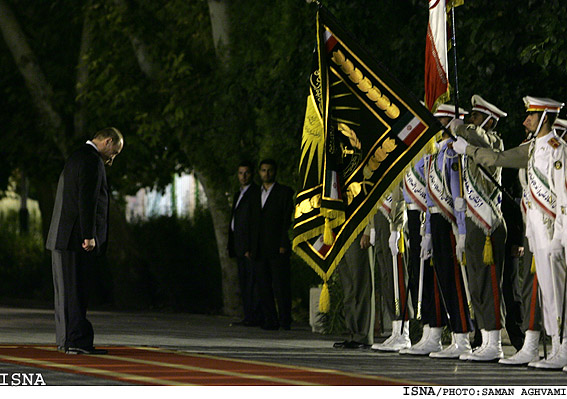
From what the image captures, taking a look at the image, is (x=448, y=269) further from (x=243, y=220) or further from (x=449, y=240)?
(x=243, y=220)

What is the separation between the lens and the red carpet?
1027cm

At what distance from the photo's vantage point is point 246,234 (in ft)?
57.3

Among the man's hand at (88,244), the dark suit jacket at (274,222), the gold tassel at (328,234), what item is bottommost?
the man's hand at (88,244)

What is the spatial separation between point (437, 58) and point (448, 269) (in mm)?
2003

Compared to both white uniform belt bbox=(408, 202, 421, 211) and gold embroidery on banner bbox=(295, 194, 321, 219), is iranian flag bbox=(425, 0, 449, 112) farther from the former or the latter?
gold embroidery on banner bbox=(295, 194, 321, 219)

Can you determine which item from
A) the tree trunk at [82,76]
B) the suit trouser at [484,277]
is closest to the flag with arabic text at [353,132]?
the suit trouser at [484,277]

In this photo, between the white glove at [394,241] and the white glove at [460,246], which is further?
the white glove at [394,241]

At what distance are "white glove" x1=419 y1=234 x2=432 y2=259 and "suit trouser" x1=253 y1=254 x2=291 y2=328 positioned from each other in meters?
4.07

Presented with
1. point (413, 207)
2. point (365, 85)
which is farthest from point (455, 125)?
point (413, 207)

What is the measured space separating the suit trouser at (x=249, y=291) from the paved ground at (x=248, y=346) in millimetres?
327

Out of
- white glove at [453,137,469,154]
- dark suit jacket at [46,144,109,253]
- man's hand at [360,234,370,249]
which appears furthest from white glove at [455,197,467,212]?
dark suit jacket at [46,144,109,253]

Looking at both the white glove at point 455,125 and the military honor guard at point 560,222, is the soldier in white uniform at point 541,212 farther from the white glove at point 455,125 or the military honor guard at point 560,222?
the white glove at point 455,125

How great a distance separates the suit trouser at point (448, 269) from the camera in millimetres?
12734

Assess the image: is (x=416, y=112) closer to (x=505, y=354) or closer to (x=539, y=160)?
(x=539, y=160)
